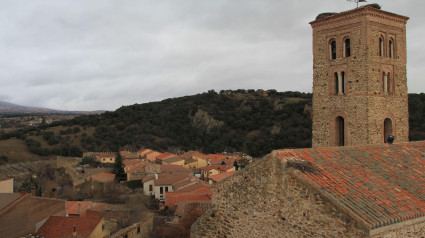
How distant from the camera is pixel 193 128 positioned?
→ 7031 centimetres

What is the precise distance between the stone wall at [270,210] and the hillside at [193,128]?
38.1 metres

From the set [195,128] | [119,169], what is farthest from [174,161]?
[195,128]

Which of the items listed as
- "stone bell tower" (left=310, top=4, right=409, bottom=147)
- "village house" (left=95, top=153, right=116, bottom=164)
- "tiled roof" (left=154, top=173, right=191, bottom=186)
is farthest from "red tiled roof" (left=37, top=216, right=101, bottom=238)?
"village house" (left=95, top=153, right=116, bottom=164)

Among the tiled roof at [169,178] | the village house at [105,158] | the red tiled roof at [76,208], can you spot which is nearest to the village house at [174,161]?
the village house at [105,158]

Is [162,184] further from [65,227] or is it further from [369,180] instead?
[369,180]

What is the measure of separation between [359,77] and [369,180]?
828 cm

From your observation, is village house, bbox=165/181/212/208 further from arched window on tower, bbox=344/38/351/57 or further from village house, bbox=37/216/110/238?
arched window on tower, bbox=344/38/351/57

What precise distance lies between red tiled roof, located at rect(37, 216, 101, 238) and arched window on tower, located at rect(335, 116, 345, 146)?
37.0ft

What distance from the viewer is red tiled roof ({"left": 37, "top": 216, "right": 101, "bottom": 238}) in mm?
13648

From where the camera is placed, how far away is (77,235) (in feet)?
46.0

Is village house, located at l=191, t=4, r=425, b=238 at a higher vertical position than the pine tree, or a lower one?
higher

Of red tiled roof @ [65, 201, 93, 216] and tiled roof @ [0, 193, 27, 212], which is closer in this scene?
tiled roof @ [0, 193, 27, 212]

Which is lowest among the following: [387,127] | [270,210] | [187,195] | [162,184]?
[162,184]

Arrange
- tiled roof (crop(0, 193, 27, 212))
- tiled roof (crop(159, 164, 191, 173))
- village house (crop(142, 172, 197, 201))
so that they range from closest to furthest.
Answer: tiled roof (crop(0, 193, 27, 212)) → village house (crop(142, 172, 197, 201)) → tiled roof (crop(159, 164, 191, 173))
